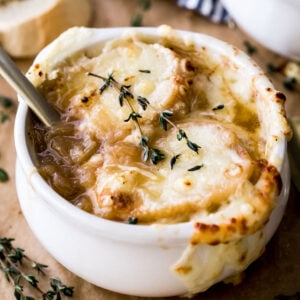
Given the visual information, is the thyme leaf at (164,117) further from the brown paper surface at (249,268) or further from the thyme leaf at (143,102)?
the brown paper surface at (249,268)

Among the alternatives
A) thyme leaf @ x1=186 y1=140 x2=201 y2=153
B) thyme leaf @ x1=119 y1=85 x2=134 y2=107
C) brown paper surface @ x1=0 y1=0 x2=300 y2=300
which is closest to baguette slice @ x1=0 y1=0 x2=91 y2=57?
brown paper surface @ x1=0 y1=0 x2=300 y2=300

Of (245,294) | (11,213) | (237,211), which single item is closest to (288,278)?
(245,294)

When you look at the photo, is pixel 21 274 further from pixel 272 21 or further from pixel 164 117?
pixel 272 21

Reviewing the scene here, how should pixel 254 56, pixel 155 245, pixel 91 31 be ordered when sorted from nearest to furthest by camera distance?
pixel 155 245, pixel 91 31, pixel 254 56

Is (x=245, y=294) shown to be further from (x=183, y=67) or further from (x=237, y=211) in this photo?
(x=183, y=67)

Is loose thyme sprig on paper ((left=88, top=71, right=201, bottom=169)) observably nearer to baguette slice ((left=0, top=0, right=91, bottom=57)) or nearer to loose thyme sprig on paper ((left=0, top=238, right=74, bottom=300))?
loose thyme sprig on paper ((left=0, top=238, right=74, bottom=300))

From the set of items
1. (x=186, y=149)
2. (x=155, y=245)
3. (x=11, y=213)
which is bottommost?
(x=11, y=213)
